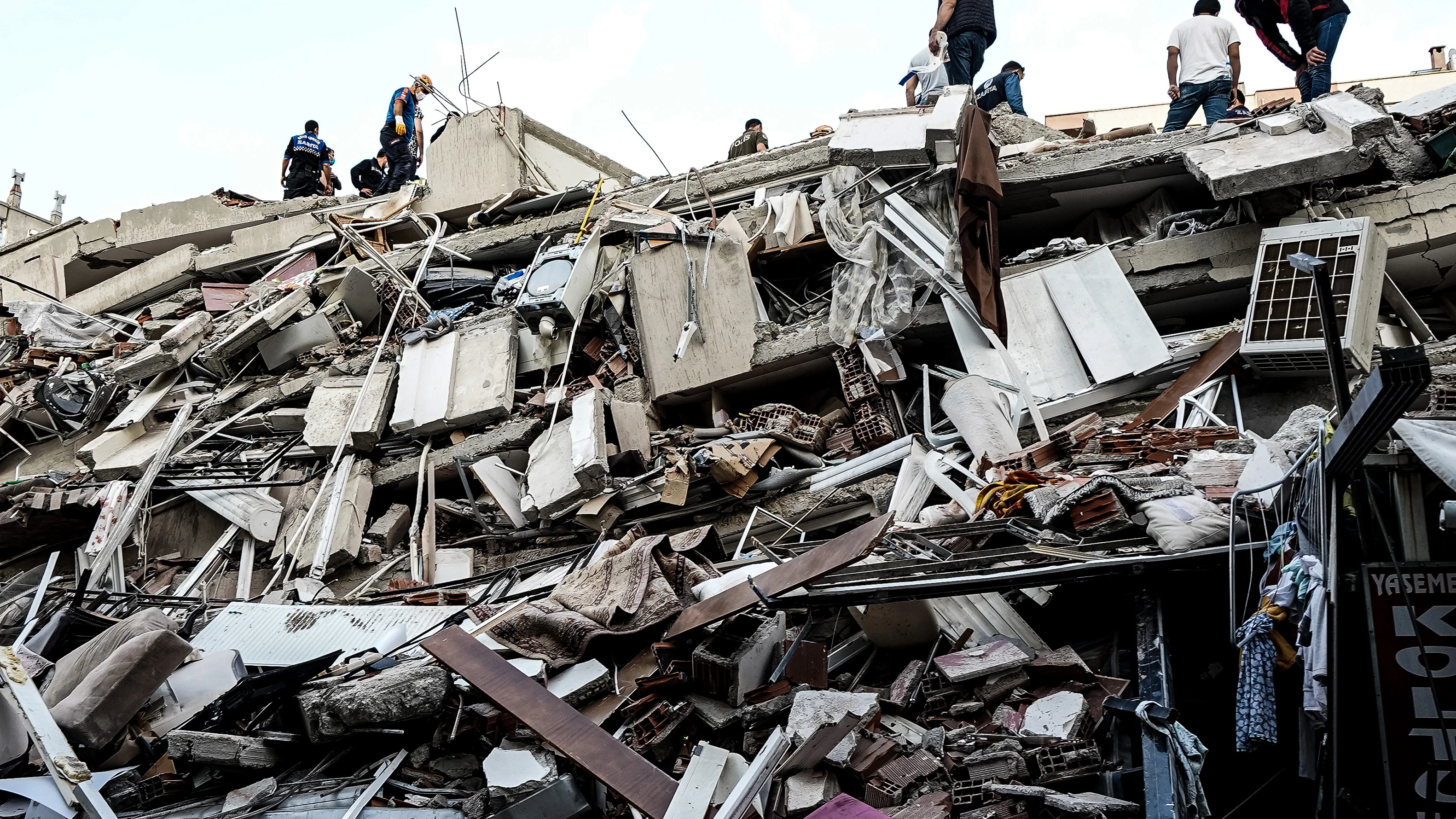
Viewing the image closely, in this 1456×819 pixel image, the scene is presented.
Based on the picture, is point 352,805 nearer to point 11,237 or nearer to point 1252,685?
point 1252,685

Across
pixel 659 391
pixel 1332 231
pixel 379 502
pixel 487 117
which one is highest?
pixel 487 117

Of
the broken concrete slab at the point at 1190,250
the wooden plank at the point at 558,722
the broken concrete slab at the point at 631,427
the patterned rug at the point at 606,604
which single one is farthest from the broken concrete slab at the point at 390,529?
the broken concrete slab at the point at 1190,250

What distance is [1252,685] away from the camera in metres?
4.70

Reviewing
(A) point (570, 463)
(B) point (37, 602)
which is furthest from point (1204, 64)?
(B) point (37, 602)

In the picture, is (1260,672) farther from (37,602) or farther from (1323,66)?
(37,602)

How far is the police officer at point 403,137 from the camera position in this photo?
47.7ft

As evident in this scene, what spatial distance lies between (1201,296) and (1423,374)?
5.56 m

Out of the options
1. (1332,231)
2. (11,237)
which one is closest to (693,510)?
(1332,231)

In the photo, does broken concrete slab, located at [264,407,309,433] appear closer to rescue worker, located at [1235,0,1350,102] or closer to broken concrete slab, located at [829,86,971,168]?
broken concrete slab, located at [829,86,971,168]

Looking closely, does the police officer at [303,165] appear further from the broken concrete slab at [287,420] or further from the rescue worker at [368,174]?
the broken concrete slab at [287,420]

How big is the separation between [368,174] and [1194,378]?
489 inches

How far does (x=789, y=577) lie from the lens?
558 centimetres

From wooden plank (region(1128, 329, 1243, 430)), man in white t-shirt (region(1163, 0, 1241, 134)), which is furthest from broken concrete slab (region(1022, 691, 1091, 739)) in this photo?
man in white t-shirt (region(1163, 0, 1241, 134))

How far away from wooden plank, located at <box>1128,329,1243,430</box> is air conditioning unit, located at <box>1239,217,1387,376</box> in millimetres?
165
